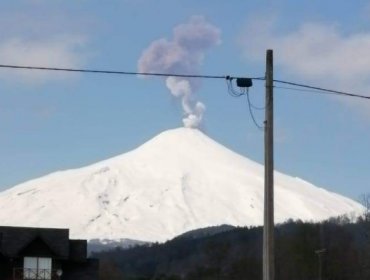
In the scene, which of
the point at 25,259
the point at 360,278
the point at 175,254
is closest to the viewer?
the point at 25,259

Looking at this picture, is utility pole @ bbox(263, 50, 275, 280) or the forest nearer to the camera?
utility pole @ bbox(263, 50, 275, 280)

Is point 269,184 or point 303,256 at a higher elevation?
point 303,256

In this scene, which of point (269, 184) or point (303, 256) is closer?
point (269, 184)

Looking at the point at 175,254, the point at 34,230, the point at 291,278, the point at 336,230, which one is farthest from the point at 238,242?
the point at 34,230

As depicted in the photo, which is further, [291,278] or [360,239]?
[360,239]

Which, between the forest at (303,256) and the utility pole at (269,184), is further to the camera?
the forest at (303,256)

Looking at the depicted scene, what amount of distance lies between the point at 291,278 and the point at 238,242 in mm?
53468

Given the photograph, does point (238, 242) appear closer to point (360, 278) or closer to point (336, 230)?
point (336, 230)

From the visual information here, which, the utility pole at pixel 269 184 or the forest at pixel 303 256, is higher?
the forest at pixel 303 256

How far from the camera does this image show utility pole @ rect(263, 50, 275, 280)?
65.4 ft

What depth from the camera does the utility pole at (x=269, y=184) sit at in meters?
19.9

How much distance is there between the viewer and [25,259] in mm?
58719

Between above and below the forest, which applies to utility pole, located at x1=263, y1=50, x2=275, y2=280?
below

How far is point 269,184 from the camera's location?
795 inches
